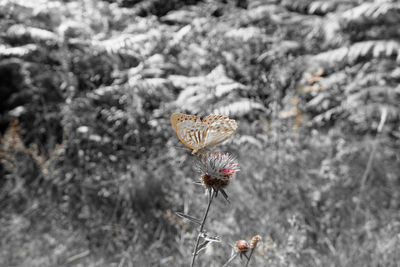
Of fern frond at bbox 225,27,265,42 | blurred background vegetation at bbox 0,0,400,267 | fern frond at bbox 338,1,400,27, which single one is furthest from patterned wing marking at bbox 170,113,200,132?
fern frond at bbox 338,1,400,27

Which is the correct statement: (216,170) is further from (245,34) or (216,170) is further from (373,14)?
(373,14)

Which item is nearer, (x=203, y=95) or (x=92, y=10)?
(x=203, y=95)

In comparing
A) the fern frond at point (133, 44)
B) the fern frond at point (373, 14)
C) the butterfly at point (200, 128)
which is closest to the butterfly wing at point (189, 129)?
the butterfly at point (200, 128)

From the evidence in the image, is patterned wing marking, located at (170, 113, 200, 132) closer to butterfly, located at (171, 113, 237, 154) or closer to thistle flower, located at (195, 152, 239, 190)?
butterfly, located at (171, 113, 237, 154)

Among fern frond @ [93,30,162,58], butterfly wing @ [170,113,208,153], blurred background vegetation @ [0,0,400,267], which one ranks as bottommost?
blurred background vegetation @ [0,0,400,267]

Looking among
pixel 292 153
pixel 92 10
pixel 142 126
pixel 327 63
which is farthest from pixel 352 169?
pixel 92 10

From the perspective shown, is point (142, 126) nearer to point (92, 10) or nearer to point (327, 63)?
point (92, 10)

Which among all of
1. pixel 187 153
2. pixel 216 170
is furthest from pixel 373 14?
pixel 216 170
